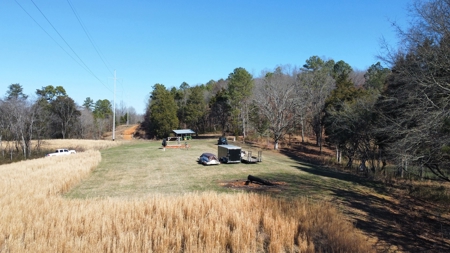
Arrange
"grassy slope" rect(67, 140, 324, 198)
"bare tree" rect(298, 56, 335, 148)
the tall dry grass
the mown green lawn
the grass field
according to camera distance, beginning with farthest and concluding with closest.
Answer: "bare tree" rect(298, 56, 335, 148), "grassy slope" rect(67, 140, 324, 198), the mown green lawn, the grass field, the tall dry grass

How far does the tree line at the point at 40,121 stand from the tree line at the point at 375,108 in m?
18.3

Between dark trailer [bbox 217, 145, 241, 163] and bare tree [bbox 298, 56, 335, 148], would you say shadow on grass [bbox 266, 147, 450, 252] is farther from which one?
bare tree [bbox 298, 56, 335, 148]

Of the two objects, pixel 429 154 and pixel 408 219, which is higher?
pixel 429 154

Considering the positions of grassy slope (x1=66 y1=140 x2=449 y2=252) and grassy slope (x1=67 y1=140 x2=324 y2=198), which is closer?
grassy slope (x1=66 y1=140 x2=449 y2=252)

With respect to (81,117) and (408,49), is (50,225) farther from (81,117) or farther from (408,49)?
(81,117)

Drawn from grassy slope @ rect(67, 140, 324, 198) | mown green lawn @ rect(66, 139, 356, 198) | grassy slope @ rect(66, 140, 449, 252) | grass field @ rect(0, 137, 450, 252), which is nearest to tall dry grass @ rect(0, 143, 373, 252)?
grass field @ rect(0, 137, 450, 252)

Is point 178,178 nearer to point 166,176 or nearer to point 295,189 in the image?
point 166,176

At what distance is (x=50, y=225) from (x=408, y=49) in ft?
56.7

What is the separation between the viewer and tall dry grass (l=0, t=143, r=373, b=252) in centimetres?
709

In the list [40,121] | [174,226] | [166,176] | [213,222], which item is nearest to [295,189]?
[166,176]

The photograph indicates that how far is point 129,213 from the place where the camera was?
925 centimetres

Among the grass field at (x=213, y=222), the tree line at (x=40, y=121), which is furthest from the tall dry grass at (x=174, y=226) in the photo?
the tree line at (x=40, y=121)

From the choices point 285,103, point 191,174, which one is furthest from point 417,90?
point 285,103

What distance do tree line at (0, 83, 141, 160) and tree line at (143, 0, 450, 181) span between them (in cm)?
1835
